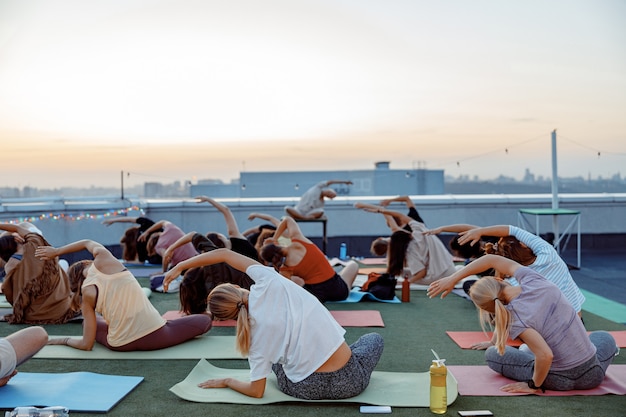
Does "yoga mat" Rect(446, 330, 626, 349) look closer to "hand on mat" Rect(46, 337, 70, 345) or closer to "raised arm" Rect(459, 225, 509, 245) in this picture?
"raised arm" Rect(459, 225, 509, 245)

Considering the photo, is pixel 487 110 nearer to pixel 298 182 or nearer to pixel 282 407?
pixel 298 182

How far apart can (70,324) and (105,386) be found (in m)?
2.13

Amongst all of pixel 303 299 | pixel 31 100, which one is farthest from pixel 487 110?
pixel 303 299

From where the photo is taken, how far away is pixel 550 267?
4402mm

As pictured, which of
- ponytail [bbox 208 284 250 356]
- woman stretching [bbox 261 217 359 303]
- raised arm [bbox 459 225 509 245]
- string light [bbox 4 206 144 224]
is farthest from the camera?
string light [bbox 4 206 144 224]

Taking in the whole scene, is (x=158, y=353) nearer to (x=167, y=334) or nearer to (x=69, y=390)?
(x=167, y=334)

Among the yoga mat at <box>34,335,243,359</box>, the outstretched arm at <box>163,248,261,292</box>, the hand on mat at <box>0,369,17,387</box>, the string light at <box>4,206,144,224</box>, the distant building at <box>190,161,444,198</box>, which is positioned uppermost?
the distant building at <box>190,161,444,198</box>

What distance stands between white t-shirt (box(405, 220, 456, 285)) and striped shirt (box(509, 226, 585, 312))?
2.83 metres

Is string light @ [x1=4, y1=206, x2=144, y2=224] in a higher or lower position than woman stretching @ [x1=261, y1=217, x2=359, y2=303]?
higher

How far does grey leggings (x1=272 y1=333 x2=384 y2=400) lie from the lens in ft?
11.1

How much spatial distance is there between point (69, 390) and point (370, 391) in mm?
1644

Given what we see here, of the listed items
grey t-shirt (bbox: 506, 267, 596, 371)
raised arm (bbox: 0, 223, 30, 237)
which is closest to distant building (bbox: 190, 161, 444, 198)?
raised arm (bbox: 0, 223, 30, 237)

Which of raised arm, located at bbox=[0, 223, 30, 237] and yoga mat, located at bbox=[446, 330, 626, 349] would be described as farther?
raised arm, located at bbox=[0, 223, 30, 237]

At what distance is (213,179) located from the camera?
1370 cm
